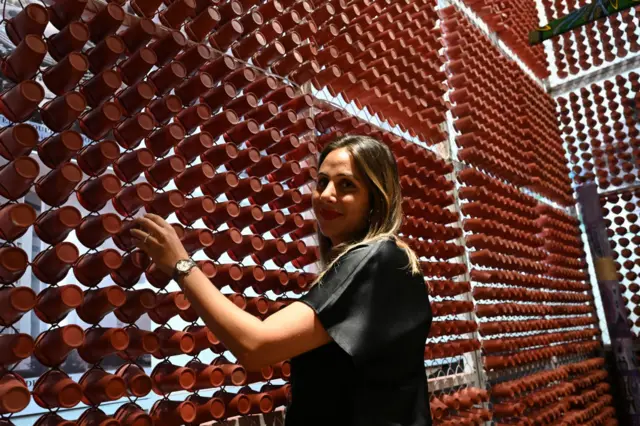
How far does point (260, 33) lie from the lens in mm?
2299

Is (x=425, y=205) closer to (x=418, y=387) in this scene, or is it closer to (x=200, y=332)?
(x=200, y=332)

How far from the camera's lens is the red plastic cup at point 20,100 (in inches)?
55.3

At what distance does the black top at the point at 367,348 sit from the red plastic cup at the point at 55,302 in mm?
636

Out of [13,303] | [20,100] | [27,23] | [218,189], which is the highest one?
[27,23]

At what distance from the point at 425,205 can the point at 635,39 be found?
370cm

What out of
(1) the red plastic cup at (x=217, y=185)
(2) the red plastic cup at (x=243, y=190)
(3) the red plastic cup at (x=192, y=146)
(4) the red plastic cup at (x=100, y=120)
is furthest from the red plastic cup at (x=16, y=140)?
(2) the red plastic cup at (x=243, y=190)

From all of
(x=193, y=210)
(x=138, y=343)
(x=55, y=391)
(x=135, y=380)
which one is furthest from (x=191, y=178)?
(x=55, y=391)

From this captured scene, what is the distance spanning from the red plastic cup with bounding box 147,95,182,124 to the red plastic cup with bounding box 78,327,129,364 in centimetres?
70

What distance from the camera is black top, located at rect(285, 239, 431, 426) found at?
1140 millimetres

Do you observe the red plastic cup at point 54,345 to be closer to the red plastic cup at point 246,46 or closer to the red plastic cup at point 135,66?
the red plastic cup at point 135,66

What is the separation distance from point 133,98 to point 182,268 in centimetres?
74

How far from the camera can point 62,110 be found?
1.50 metres

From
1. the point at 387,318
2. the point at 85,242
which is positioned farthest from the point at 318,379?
the point at 85,242

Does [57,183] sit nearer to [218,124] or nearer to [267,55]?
[218,124]
